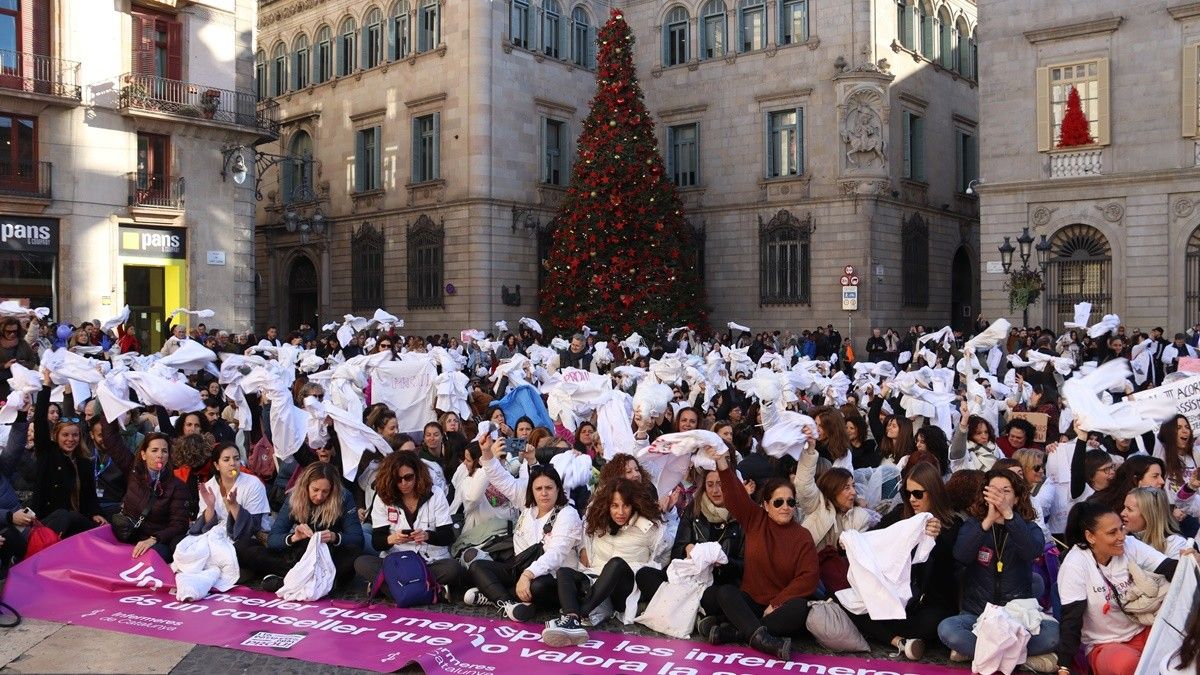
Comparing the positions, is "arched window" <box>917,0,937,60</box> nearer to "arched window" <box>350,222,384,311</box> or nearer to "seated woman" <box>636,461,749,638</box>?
"arched window" <box>350,222,384,311</box>

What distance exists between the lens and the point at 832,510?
28.8 ft

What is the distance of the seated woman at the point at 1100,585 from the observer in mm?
7242

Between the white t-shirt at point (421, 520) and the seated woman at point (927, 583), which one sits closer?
the seated woman at point (927, 583)

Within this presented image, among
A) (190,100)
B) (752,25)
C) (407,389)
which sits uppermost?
(752,25)

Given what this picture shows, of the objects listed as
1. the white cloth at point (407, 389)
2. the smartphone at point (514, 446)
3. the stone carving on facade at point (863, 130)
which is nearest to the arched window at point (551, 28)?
the stone carving on facade at point (863, 130)

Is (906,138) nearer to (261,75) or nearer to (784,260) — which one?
(784,260)

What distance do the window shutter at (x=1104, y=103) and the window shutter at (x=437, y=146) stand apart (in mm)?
18739

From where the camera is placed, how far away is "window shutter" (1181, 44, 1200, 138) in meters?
25.2

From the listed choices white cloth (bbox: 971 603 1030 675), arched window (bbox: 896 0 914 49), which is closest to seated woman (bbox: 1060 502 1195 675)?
white cloth (bbox: 971 603 1030 675)

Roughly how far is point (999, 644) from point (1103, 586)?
2.55 feet

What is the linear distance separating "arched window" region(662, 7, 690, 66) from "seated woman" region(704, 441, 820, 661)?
2892 cm

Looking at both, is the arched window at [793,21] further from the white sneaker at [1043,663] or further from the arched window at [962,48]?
the white sneaker at [1043,663]

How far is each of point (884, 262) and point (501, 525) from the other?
2417 cm

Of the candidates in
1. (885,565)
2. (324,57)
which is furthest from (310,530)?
(324,57)
